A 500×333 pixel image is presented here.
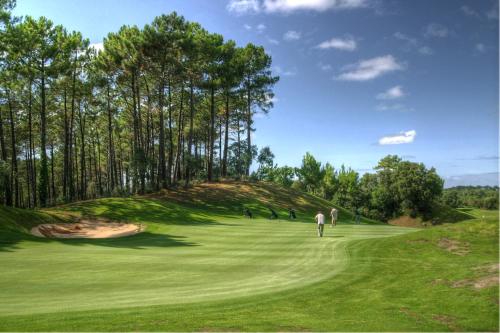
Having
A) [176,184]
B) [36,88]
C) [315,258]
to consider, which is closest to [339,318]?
[315,258]

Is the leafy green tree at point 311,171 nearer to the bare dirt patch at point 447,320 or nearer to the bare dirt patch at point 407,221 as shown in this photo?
the bare dirt patch at point 407,221

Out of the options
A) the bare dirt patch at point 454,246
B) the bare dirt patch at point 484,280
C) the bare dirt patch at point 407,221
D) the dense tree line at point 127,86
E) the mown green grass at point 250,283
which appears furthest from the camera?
the bare dirt patch at point 407,221

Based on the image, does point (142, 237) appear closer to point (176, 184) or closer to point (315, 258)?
point (315, 258)

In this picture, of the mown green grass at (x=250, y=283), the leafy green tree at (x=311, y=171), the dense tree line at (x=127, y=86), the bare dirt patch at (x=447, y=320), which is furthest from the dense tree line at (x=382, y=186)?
the bare dirt patch at (x=447, y=320)

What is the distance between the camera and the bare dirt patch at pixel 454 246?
1577 centimetres

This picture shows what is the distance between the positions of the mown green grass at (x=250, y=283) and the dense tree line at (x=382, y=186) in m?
54.5

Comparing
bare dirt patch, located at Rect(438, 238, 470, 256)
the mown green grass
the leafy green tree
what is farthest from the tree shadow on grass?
the leafy green tree

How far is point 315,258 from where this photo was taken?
18266 mm

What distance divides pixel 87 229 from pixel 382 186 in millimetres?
71646

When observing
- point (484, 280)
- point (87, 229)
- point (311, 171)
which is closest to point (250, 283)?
point (484, 280)

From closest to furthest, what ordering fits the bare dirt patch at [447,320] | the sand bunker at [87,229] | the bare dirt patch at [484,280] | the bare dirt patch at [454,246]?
the bare dirt patch at [447,320] → the bare dirt patch at [484,280] → the bare dirt patch at [454,246] → the sand bunker at [87,229]

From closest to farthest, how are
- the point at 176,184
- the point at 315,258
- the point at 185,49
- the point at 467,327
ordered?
the point at 467,327
the point at 315,258
the point at 185,49
the point at 176,184

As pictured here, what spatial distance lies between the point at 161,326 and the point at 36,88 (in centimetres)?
4982

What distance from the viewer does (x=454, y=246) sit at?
16641 mm
